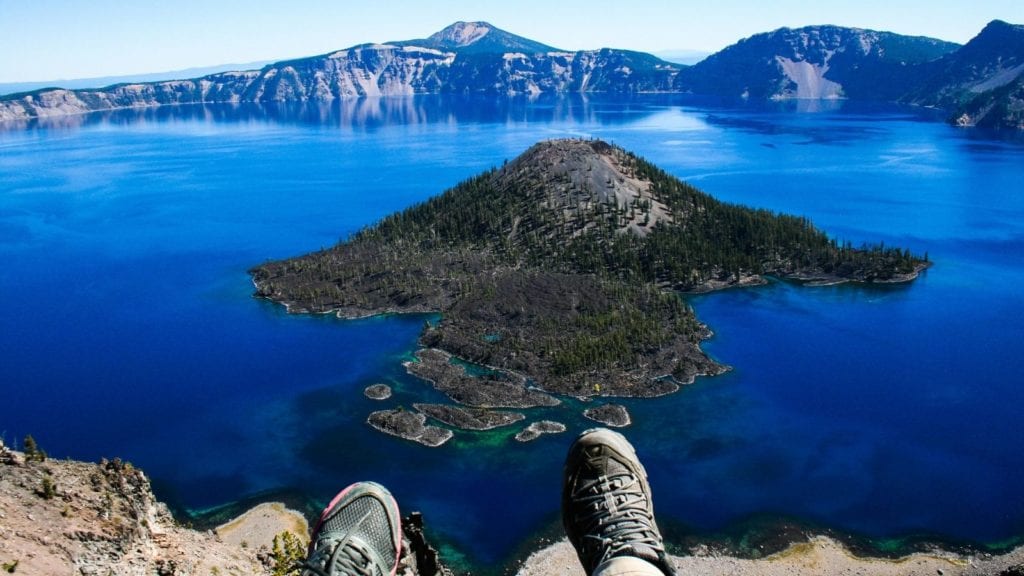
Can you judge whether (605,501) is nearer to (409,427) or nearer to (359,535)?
(359,535)

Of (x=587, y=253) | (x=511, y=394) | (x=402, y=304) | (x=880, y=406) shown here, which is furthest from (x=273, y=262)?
(x=880, y=406)

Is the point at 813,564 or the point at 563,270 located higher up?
the point at 563,270

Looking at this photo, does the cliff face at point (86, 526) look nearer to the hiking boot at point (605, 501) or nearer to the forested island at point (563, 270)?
the hiking boot at point (605, 501)

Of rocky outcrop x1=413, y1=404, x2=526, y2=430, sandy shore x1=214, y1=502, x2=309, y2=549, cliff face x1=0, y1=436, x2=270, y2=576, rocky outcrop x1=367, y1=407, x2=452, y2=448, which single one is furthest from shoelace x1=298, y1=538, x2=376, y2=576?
rocky outcrop x1=413, y1=404, x2=526, y2=430

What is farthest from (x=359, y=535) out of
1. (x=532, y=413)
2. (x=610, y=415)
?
(x=610, y=415)

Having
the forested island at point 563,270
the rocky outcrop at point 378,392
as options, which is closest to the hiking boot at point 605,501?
the forested island at point 563,270

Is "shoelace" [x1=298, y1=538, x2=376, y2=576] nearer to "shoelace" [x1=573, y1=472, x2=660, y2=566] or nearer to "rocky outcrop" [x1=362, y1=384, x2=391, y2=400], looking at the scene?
"shoelace" [x1=573, y1=472, x2=660, y2=566]
